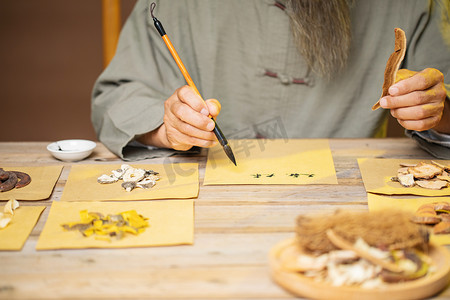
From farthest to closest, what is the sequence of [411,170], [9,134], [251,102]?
[9,134] < [251,102] < [411,170]

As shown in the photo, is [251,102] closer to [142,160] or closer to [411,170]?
[142,160]

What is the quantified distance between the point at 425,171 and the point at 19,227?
3.63 ft

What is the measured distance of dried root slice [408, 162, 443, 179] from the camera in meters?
1.40

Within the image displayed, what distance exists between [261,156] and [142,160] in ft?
1.31

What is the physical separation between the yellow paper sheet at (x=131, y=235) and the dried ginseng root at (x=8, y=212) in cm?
9

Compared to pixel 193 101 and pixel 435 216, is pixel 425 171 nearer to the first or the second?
pixel 435 216

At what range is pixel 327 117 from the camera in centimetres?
208

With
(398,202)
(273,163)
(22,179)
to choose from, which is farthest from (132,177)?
(398,202)

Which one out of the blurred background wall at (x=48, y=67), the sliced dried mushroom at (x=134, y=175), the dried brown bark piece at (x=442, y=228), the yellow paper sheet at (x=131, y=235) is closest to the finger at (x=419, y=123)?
the dried brown bark piece at (x=442, y=228)

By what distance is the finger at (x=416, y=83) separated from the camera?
4.64 feet

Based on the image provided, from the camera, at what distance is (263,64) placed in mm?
2018

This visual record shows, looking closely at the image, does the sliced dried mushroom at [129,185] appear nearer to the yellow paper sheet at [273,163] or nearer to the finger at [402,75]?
the yellow paper sheet at [273,163]

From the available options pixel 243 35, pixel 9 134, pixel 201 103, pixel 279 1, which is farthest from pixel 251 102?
pixel 9 134

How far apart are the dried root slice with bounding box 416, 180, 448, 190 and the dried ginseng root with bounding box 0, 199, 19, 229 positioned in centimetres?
109
